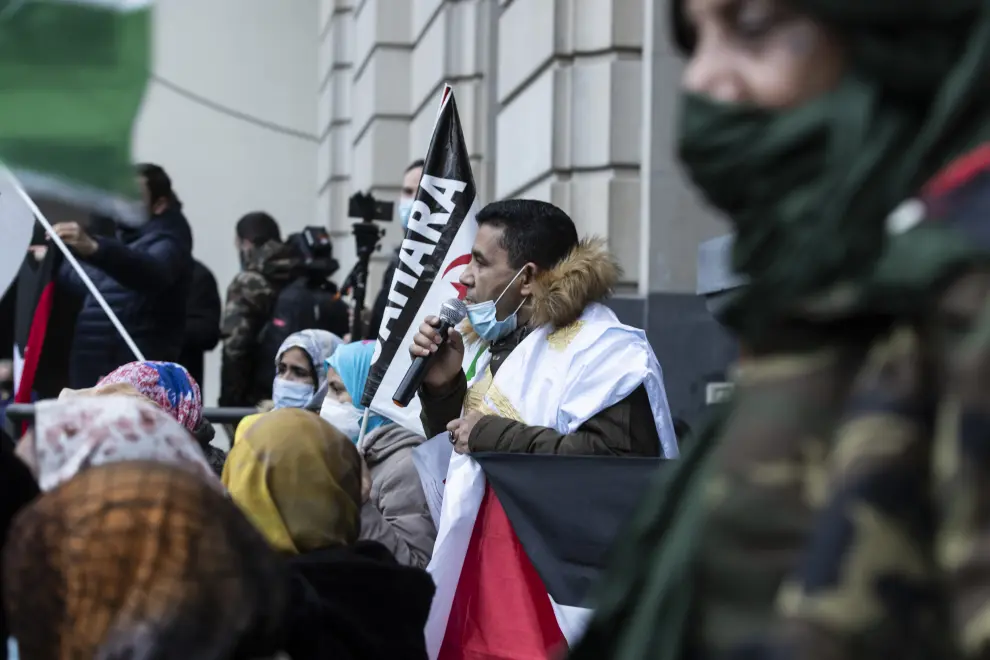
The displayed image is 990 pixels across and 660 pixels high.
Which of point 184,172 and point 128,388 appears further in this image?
point 184,172

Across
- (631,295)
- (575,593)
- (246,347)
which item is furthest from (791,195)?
(246,347)

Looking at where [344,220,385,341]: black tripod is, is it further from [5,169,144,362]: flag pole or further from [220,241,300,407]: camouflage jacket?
[5,169,144,362]: flag pole

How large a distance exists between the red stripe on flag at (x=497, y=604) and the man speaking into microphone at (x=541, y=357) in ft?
0.81

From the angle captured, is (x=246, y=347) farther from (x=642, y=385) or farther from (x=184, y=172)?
(x=184, y=172)

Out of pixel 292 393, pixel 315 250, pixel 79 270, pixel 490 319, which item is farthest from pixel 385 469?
pixel 315 250

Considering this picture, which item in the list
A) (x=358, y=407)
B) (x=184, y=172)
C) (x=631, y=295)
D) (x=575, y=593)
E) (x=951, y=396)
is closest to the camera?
(x=951, y=396)

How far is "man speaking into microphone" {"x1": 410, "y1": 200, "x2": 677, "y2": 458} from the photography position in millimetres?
4176

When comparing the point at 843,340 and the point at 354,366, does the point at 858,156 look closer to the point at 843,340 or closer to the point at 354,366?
the point at 843,340

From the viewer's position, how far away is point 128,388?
4.34 meters

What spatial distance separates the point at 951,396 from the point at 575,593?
3022mm

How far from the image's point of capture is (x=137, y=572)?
200cm

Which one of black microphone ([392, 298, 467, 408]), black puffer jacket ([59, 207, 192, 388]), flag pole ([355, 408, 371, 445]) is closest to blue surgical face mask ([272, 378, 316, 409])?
black puffer jacket ([59, 207, 192, 388])

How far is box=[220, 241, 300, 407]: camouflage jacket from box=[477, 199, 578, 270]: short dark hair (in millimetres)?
4293

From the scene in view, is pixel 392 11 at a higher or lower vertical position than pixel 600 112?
→ higher
